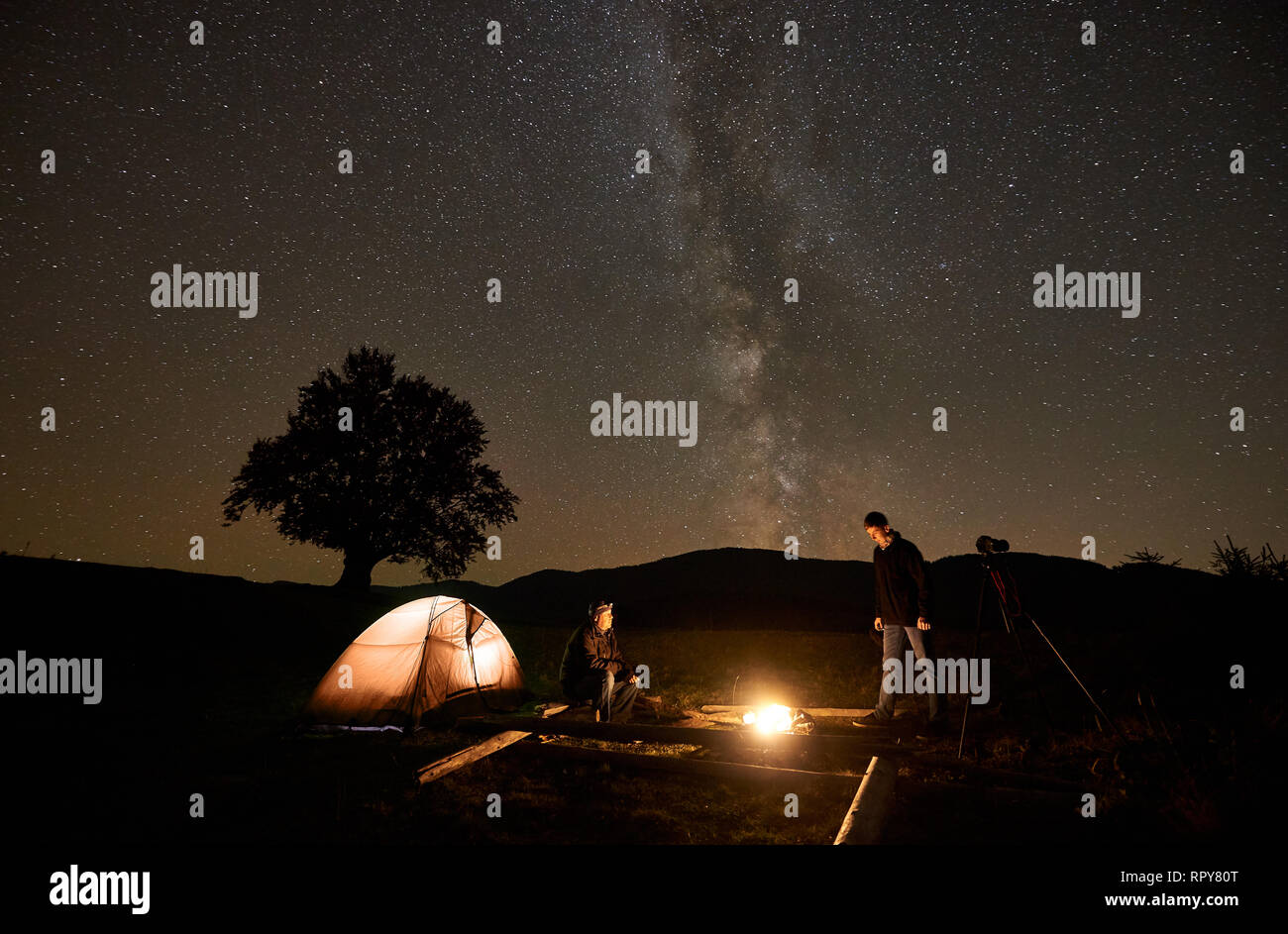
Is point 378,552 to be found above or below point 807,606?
above

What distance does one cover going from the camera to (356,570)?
87.5ft

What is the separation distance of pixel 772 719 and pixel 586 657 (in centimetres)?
283

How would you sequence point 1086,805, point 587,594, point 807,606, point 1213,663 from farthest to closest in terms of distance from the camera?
point 587,594
point 807,606
point 1213,663
point 1086,805

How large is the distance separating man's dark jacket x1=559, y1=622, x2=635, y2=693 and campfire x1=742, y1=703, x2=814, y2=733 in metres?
2.13

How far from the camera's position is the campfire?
7781 mm

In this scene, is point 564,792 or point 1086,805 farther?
point 564,792

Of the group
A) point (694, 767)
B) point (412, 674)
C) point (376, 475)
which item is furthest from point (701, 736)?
point (376, 475)

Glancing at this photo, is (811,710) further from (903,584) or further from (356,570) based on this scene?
(356,570)

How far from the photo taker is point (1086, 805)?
4.63 metres

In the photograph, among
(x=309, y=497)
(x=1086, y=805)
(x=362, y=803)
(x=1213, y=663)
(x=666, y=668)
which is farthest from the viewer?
(x=309, y=497)

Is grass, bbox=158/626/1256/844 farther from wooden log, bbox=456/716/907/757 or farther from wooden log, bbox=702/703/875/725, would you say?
wooden log, bbox=702/703/875/725
